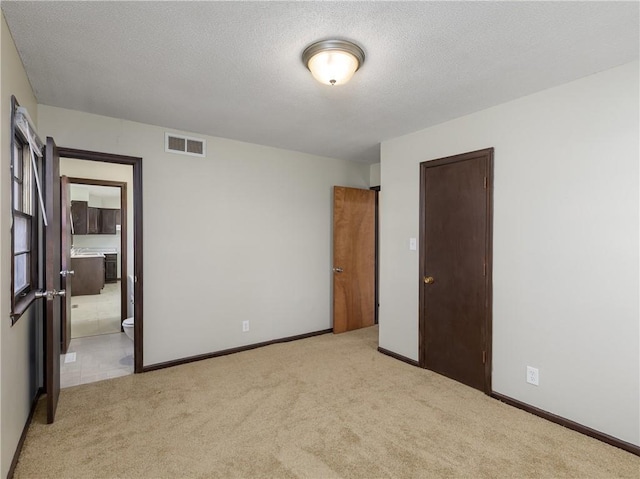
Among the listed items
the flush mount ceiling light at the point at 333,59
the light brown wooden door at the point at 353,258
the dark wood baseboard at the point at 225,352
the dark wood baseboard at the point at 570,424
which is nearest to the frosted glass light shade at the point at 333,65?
the flush mount ceiling light at the point at 333,59

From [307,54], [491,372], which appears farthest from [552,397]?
Answer: [307,54]

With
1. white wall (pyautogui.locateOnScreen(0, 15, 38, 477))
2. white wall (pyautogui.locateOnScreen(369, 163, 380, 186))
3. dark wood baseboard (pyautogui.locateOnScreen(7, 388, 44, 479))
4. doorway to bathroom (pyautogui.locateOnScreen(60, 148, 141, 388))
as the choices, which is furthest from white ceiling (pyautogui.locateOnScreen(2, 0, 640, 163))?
dark wood baseboard (pyautogui.locateOnScreen(7, 388, 44, 479))

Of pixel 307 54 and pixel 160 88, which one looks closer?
pixel 307 54

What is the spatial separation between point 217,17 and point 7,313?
181cm

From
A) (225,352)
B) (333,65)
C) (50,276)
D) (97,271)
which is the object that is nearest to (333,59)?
(333,65)

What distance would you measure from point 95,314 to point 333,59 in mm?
5768

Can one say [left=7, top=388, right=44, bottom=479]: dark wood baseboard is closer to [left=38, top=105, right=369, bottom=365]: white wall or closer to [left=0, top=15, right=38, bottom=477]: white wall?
[left=0, top=15, right=38, bottom=477]: white wall

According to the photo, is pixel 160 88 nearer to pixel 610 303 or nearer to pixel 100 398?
pixel 100 398

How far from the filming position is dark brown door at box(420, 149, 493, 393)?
291 centimetres

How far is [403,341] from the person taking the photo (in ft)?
12.0

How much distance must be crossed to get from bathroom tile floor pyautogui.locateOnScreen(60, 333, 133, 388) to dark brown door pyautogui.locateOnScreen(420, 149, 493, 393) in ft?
9.54

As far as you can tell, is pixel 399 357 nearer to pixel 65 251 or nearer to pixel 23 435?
pixel 23 435

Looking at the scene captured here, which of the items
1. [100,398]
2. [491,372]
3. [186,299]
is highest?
[186,299]

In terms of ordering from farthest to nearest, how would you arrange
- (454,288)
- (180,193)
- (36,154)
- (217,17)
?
(180,193) < (454,288) < (36,154) < (217,17)
